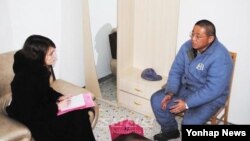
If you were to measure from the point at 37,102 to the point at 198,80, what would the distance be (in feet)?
4.30

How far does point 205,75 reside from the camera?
96.5 inches

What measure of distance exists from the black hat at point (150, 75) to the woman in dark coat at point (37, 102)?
1.09m

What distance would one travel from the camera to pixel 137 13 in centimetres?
317

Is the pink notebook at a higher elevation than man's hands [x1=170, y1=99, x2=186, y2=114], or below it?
higher

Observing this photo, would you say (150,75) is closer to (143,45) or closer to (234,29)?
(143,45)

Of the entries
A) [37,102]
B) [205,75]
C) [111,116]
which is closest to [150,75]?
[111,116]

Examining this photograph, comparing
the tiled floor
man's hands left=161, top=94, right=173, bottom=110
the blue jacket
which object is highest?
the blue jacket

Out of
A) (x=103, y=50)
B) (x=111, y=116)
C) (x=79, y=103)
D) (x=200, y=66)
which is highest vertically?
(x=200, y=66)

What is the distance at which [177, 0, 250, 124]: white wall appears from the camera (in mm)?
2613

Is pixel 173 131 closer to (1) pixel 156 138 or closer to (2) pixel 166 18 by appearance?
(1) pixel 156 138

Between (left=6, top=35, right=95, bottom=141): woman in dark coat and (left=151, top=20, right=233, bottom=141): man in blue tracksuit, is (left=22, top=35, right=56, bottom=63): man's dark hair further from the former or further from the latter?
(left=151, top=20, right=233, bottom=141): man in blue tracksuit

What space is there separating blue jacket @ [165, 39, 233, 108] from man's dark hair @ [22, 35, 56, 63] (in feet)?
3.75

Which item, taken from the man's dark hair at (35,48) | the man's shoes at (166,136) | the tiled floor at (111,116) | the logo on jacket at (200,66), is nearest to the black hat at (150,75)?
the tiled floor at (111,116)

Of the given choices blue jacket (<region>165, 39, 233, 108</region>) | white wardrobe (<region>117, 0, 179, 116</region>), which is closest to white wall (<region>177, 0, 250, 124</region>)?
white wardrobe (<region>117, 0, 179, 116</region>)
